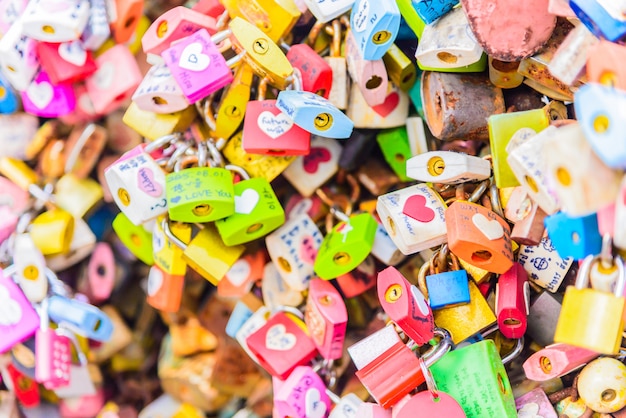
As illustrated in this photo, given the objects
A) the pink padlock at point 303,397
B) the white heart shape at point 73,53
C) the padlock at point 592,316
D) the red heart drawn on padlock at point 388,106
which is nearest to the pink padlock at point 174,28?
the white heart shape at point 73,53

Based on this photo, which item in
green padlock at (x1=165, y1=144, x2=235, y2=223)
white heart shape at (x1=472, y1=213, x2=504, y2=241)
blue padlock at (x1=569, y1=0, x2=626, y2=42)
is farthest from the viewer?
green padlock at (x1=165, y1=144, x2=235, y2=223)

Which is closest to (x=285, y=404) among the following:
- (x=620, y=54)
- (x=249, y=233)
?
(x=249, y=233)

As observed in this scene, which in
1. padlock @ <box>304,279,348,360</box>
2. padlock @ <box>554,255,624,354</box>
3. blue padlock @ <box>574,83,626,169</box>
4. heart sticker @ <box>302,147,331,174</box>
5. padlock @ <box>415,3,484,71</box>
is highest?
blue padlock @ <box>574,83,626,169</box>

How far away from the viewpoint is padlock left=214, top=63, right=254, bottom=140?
92cm

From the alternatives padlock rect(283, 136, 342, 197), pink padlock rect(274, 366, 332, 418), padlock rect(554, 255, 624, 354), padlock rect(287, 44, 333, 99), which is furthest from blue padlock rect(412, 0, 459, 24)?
pink padlock rect(274, 366, 332, 418)

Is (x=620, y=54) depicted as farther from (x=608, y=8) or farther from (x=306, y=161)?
(x=306, y=161)

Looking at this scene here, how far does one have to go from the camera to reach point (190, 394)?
3.77 feet

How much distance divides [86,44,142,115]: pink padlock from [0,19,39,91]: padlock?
0.09 metres

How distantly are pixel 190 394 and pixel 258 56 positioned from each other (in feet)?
1.95

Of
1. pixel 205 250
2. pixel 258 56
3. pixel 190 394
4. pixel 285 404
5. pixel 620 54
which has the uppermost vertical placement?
pixel 620 54

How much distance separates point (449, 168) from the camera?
2.68ft

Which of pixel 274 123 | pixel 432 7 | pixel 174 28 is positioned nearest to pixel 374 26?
pixel 432 7

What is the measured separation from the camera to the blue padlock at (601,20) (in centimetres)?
65

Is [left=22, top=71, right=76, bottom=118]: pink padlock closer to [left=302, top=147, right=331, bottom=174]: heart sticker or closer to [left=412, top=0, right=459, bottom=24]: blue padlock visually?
[left=302, top=147, right=331, bottom=174]: heart sticker
